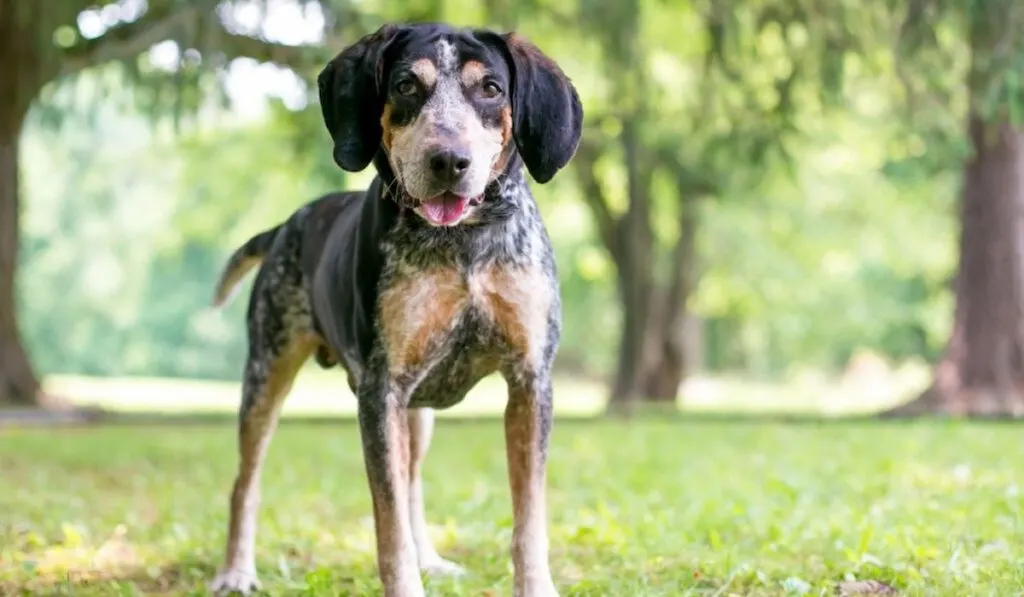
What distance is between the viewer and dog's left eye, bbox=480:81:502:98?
385 cm

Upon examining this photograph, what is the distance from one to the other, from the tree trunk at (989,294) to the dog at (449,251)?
11.7 m

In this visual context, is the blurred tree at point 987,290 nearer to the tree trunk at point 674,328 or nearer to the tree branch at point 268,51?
the tree trunk at point 674,328

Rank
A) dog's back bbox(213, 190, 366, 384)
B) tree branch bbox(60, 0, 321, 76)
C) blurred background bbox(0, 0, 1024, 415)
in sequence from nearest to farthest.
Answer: dog's back bbox(213, 190, 366, 384) < tree branch bbox(60, 0, 321, 76) < blurred background bbox(0, 0, 1024, 415)

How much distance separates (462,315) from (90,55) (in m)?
12.5

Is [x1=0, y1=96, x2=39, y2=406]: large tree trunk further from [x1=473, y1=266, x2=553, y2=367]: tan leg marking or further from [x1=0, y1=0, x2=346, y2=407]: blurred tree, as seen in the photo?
[x1=473, y1=266, x2=553, y2=367]: tan leg marking

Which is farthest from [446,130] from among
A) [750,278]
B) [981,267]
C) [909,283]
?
[909,283]

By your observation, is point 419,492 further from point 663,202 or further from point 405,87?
point 663,202

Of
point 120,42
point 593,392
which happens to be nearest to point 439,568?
point 120,42

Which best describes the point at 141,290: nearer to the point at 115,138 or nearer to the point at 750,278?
the point at 115,138

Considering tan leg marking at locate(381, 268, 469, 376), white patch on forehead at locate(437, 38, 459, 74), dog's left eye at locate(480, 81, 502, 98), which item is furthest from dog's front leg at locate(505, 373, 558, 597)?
white patch on forehead at locate(437, 38, 459, 74)

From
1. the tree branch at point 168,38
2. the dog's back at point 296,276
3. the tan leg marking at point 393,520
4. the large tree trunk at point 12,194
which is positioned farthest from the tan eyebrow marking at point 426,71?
the large tree trunk at point 12,194

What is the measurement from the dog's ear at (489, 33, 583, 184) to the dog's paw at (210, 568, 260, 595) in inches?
82.6

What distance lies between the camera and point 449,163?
3.61m

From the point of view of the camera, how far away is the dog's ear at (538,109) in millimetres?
3967
